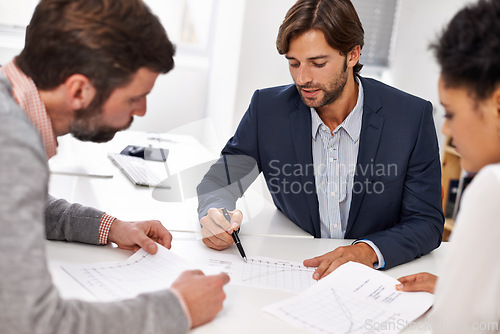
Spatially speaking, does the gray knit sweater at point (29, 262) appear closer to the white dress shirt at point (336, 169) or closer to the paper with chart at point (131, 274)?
the paper with chart at point (131, 274)

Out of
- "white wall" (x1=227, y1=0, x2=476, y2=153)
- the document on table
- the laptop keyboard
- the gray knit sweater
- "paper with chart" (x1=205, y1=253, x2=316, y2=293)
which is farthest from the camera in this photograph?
"white wall" (x1=227, y1=0, x2=476, y2=153)

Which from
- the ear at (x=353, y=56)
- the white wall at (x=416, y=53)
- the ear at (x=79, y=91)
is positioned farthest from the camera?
the white wall at (x=416, y=53)

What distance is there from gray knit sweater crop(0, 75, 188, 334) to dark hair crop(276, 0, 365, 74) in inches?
42.7

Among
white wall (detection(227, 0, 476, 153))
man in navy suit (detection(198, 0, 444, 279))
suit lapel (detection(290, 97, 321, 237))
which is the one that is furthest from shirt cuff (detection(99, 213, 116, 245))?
white wall (detection(227, 0, 476, 153))

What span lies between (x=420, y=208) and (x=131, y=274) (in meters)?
0.96

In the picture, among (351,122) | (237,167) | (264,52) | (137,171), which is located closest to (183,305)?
(237,167)

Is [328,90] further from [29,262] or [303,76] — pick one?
[29,262]

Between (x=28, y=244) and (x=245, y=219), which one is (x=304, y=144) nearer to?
(x=245, y=219)

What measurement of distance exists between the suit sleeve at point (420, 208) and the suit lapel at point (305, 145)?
285mm

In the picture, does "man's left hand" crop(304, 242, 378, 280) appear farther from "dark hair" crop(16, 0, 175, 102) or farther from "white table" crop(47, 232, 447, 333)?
"dark hair" crop(16, 0, 175, 102)

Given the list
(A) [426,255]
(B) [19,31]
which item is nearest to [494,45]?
(A) [426,255]

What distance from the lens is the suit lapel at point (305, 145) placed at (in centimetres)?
178

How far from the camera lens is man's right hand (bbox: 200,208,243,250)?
4.60 feet

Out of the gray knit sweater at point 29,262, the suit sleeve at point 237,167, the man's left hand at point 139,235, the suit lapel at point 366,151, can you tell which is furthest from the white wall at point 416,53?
the gray knit sweater at point 29,262
